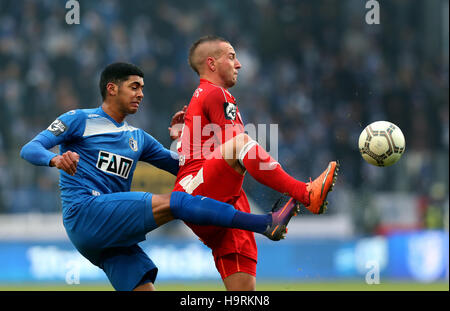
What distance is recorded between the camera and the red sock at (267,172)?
500 cm

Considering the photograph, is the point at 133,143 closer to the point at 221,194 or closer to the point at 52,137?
the point at 52,137

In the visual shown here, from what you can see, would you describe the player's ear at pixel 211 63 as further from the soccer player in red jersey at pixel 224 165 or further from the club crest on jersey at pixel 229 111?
the club crest on jersey at pixel 229 111

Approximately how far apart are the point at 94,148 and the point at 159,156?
69cm

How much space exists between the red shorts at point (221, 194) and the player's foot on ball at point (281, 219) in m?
0.45

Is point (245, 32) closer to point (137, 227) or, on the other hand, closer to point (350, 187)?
point (350, 187)

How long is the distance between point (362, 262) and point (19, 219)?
6081 millimetres

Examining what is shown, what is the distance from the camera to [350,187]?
42.5 ft

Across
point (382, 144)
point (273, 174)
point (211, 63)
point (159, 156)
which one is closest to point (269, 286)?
point (159, 156)

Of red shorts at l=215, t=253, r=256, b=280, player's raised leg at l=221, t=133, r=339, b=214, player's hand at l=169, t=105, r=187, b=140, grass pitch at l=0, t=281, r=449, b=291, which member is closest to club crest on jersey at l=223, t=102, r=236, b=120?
player's raised leg at l=221, t=133, r=339, b=214

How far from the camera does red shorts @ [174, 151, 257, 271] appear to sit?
5.19m

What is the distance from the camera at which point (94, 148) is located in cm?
548

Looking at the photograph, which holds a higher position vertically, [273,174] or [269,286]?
[273,174]

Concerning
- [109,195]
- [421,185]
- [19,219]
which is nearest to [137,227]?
[109,195]

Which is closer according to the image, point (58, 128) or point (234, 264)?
point (58, 128)
